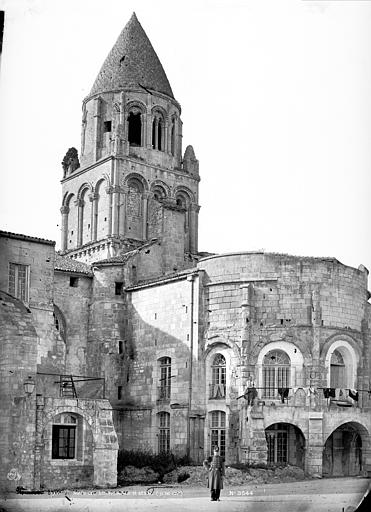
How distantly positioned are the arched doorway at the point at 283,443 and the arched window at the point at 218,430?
5.64ft

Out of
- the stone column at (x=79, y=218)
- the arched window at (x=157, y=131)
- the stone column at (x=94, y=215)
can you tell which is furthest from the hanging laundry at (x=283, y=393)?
the arched window at (x=157, y=131)

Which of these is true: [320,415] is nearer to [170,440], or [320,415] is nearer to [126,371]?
[170,440]

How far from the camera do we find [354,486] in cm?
2902

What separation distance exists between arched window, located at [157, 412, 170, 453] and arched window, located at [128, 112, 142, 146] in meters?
16.6

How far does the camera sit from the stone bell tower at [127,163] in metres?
48.5

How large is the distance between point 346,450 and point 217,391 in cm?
572

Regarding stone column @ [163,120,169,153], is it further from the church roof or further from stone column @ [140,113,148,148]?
the church roof

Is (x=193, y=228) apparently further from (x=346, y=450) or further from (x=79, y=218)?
(x=346, y=450)

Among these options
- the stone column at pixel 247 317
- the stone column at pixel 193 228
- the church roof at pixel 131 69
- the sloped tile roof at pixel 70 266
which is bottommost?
the stone column at pixel 247 317

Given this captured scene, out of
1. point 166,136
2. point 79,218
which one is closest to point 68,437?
point 79,218

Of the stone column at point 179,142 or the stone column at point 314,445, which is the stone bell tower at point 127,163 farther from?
the stone column at point 314,445

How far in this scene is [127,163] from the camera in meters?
48.8

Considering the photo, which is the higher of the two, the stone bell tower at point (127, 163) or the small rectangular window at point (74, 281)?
the stone bell tower at point (127, 163)

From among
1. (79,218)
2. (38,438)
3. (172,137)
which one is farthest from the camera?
(172,137)
